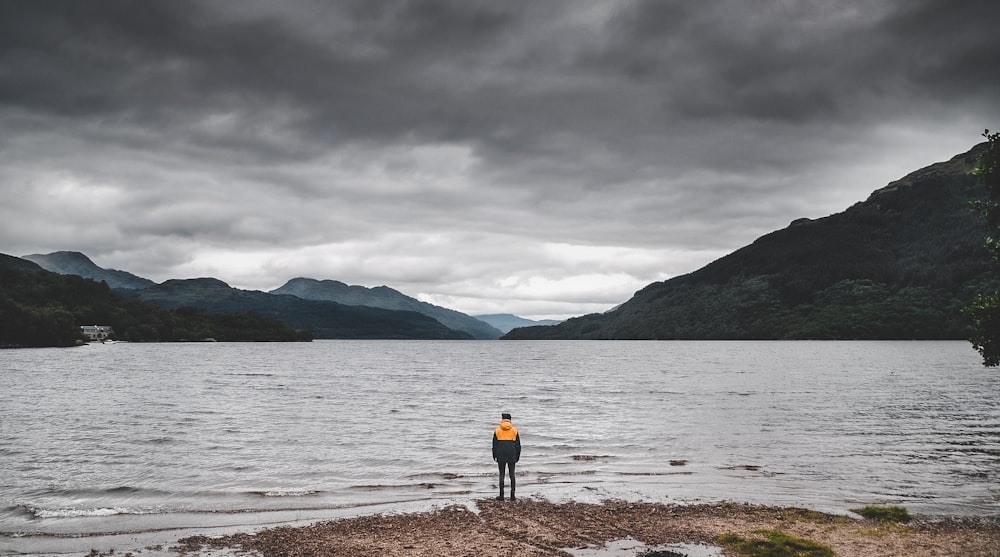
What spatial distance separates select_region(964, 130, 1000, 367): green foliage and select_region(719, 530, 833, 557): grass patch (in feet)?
55.4

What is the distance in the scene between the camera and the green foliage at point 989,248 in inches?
→ 1158

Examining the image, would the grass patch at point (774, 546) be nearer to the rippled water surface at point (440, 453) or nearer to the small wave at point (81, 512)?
the rippled water surface at point (440, 453)

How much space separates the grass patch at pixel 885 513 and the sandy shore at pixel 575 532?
491 mm

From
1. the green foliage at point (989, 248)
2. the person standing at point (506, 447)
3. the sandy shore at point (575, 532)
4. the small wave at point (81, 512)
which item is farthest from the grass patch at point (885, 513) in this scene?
the small wave at point (81, 512)

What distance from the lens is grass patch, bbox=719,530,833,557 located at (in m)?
18.6

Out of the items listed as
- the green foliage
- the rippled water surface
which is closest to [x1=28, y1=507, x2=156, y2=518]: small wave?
the rippled water surface

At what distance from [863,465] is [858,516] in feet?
39.0

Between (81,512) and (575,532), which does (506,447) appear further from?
(81,512)

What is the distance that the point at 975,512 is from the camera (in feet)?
77.4

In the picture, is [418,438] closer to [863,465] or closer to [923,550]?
[863,465]

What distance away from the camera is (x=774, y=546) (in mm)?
19047

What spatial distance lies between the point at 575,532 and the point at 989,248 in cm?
2496

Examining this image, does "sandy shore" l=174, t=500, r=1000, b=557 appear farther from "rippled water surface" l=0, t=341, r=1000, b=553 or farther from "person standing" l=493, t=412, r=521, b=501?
"rippled water surface" l=0, t=341, r=1000, b=553

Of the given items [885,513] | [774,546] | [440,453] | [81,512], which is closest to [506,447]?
[774,546]
